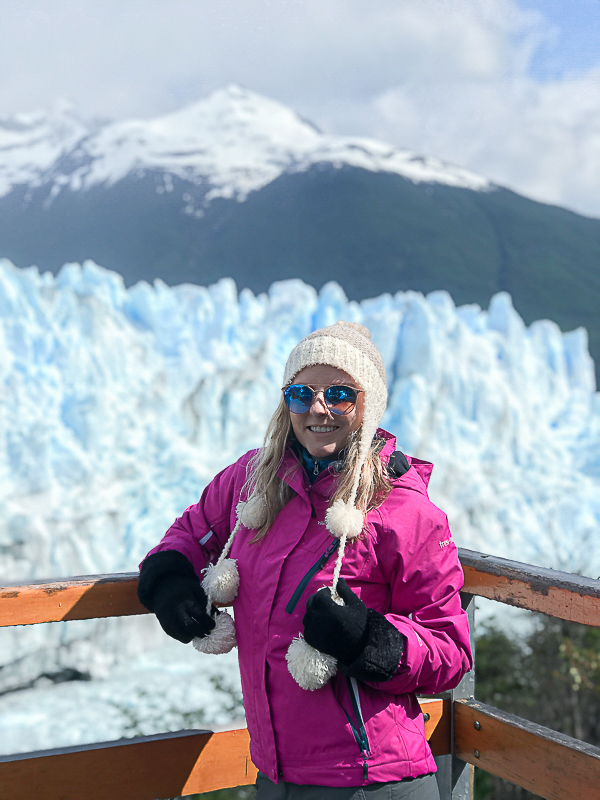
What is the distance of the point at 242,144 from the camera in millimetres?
7035

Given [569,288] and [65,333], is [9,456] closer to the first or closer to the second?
[65,333]

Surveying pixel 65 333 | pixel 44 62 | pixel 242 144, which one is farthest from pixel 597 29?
pixel 65 333

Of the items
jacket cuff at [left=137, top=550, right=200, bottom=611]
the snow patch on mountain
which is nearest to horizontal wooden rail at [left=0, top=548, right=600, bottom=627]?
jacket cuff at [left=137, top=550, right=200, bottom=611]

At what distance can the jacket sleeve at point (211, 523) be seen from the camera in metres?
1.28

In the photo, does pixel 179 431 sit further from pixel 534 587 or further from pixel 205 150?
pixel 534 587

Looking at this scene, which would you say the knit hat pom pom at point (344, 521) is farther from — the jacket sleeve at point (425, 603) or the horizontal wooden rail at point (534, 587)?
the horizontal wooden rail at point (534, 587)

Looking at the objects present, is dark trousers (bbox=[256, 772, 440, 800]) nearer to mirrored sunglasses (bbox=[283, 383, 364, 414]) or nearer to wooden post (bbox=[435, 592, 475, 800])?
wooden post (bbox=[435, 592, 475, 800])

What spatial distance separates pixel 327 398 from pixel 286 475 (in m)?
0.15

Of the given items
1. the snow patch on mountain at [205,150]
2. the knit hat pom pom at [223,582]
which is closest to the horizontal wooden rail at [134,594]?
the knit hat pom pom at [223,582]

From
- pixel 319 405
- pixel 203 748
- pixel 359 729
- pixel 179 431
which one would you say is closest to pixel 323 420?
pixel 319 405

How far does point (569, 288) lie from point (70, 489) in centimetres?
526

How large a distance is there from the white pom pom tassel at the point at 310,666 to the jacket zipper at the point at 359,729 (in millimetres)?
46

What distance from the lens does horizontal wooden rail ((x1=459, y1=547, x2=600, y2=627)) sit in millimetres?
1156

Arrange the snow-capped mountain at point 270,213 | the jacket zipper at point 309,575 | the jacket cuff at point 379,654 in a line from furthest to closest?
the snow-capped mountain at point 270,213
the jacket zipper at point 309,575
the jacket cuff at point 379,654
